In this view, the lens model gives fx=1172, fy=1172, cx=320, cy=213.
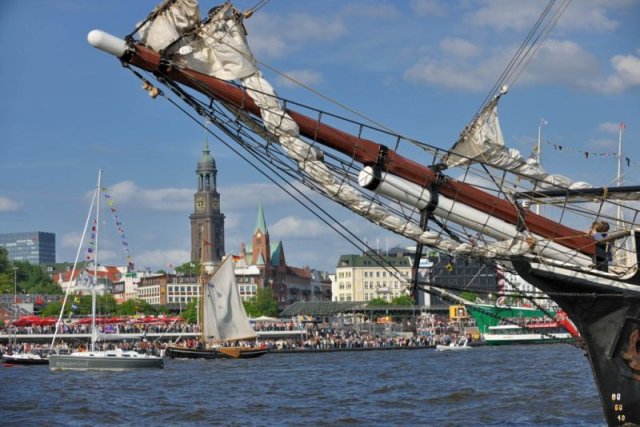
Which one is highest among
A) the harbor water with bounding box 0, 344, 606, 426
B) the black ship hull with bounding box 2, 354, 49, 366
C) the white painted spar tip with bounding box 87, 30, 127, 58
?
the white painted spar tip with bounding box 87, 30, 127, 58

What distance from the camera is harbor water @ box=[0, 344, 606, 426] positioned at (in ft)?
113

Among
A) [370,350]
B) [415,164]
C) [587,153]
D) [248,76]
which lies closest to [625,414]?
[415,164]

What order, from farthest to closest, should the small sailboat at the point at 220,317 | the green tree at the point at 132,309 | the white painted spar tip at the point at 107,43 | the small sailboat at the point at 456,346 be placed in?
1. the green tree at the point at 132,309
2. the small sailboat at the point at 456,346
3. the small sailboat at the point at 220,317
4. the white painted spar tip at the point at 107,43

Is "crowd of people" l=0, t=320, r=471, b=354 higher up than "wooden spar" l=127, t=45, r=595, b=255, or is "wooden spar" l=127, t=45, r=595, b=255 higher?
"wooden spar" l=127, t=45, r=595, b=255

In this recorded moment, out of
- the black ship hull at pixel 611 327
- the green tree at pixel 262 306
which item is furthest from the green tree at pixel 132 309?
the black ship hull at pixel 611 327

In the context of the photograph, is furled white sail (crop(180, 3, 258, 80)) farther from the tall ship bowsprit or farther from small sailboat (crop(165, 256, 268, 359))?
small sailboat (crop(165, 256, 268, 359))

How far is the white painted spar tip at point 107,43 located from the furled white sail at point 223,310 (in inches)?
2668

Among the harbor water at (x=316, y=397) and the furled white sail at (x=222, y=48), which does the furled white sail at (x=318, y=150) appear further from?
the harbor water at (x=316, y=397)

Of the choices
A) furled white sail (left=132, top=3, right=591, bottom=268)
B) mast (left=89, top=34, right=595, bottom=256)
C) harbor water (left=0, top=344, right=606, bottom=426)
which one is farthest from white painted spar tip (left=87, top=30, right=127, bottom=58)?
harbor water (left=0, top=344, right=606, bottom=426)

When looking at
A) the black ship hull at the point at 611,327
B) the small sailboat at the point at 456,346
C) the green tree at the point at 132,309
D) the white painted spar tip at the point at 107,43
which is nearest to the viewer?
the white painted spar tip at the point at 107,43

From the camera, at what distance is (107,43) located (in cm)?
2214

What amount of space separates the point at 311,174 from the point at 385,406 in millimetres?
18177

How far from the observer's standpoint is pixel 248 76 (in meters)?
22.7

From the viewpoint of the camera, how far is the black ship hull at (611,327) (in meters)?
24.2
